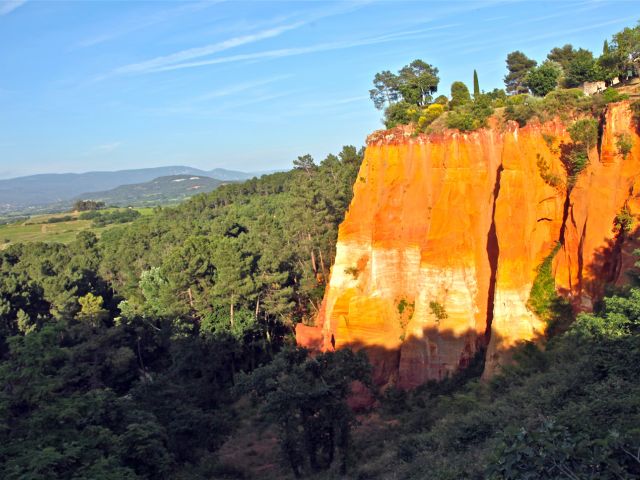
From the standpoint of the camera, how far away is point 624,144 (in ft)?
69.0

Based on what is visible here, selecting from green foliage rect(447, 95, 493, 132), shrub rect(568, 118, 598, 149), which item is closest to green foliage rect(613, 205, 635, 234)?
shrub rect(568, 118, 598, 149)

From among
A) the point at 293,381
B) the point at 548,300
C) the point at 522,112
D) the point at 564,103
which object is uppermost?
the point at 564,103

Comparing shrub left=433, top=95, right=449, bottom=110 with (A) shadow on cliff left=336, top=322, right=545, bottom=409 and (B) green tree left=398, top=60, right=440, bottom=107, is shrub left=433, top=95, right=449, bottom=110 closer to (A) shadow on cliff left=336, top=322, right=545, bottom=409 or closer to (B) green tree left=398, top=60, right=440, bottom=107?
(B) green tree left=398, top=60, right=440, bottom=107

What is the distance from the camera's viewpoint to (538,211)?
2392cm

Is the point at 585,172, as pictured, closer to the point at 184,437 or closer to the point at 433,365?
the point at 433,365

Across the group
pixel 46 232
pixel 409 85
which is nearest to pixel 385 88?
pixel 409 85

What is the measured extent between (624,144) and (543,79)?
14.5m

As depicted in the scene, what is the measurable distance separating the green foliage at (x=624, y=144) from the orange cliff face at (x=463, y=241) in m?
0.22

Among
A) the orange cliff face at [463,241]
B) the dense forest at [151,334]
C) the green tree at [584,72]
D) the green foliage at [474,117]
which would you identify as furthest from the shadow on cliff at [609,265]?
the green tree at [584,72]

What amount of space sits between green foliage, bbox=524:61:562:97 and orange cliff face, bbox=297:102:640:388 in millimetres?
10795

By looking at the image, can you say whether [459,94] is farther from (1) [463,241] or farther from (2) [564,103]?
(1) [463,241]

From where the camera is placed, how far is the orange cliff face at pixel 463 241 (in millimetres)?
21906

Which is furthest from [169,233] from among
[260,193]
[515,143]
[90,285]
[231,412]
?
[515,143]

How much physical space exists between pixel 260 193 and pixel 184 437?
7721 cm
